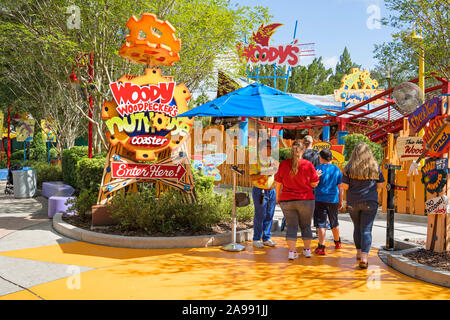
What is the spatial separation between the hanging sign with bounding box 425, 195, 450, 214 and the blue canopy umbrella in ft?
6.53

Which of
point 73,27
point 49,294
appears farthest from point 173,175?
point 73,27

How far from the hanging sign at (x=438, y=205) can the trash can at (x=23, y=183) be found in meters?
11.8

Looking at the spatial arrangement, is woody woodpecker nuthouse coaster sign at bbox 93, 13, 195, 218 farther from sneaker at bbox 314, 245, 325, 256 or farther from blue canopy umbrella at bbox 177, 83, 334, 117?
sneaker at bbox 314, 245, 325, 256

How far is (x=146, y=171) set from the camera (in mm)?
8023

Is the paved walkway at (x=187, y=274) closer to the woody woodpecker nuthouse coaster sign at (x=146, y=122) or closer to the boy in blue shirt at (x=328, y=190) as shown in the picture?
the boy in blue shirt at (x=328, y=190)

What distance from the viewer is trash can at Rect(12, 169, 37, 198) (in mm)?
12865

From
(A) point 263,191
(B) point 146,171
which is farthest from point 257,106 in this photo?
(B) point 146,171

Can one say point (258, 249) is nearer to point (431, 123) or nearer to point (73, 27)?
point (431, 123)

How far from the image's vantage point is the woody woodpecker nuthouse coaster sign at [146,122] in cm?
793

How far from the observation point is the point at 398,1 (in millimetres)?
9438

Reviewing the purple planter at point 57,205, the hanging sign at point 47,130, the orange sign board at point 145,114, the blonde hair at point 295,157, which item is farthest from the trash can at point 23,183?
the hanging sign at point 47,130

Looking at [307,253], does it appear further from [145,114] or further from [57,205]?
[57,205]

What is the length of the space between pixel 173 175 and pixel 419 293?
5056 mm

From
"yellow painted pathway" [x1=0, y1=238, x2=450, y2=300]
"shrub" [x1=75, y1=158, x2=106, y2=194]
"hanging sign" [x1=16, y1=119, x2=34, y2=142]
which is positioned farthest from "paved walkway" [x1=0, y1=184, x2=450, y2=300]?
"hanging sign" [x1=16, y1=119, x2=34, y2=142]
